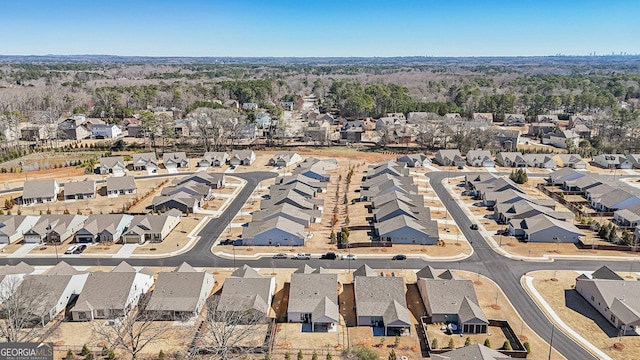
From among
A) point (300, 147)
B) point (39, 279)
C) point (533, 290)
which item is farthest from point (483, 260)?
point (300, 147)

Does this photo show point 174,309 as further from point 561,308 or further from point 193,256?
point 561,308

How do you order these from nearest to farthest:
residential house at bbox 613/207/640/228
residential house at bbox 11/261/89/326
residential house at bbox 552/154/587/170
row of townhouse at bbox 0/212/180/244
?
residential house at bbox 11/261/89/326
row of townhouse at bbox 0/212/180/244
residential house at bbox 613/207/640/228
residential house at bbox 552/154/587/170

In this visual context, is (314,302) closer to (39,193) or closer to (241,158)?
(39,193)

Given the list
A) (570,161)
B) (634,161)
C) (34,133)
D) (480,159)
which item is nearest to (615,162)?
(634,161)

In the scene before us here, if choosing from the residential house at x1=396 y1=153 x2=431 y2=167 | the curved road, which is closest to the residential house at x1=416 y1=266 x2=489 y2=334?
the curved road

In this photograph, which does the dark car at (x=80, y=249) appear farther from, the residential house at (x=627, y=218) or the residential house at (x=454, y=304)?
the residential house at (x=627, y=218)

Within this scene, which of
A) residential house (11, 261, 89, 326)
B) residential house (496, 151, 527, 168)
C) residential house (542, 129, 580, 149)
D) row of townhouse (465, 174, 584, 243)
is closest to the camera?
residential house (11, 261, 89, 326)

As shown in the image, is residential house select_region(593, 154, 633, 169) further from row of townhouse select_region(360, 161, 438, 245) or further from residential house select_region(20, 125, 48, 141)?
residential house select_region(20, 125, 48, 141)
